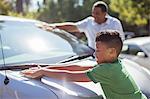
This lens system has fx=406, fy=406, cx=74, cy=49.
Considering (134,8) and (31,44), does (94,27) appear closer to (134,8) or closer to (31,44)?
(31,44)

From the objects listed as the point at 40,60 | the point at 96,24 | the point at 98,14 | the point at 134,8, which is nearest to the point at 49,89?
the point at 40,60

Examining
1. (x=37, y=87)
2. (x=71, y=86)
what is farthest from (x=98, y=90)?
(x=37, y=87)

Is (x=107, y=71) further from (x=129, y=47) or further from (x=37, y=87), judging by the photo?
(x=129, y=47)

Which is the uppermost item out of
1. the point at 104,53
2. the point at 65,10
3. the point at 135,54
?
the point at 104,53

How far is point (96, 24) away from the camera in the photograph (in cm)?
571

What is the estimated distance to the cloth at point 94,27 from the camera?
557 centimetres

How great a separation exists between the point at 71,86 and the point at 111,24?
98.4 inches

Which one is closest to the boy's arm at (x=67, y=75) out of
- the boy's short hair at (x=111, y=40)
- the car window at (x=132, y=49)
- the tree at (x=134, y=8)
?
the boy's short hair at (x=111, y=40)

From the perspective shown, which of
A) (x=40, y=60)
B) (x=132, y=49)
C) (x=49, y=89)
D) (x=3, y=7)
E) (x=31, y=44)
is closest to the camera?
(x=49, y=89)

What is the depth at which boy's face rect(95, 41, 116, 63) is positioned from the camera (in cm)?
307

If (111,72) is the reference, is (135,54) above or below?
below

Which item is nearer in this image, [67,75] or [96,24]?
[67,75]

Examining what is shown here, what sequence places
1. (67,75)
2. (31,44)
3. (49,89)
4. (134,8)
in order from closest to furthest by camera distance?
(49,89), (67,75), (31,44), (134,8)

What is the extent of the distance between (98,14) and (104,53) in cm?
251
